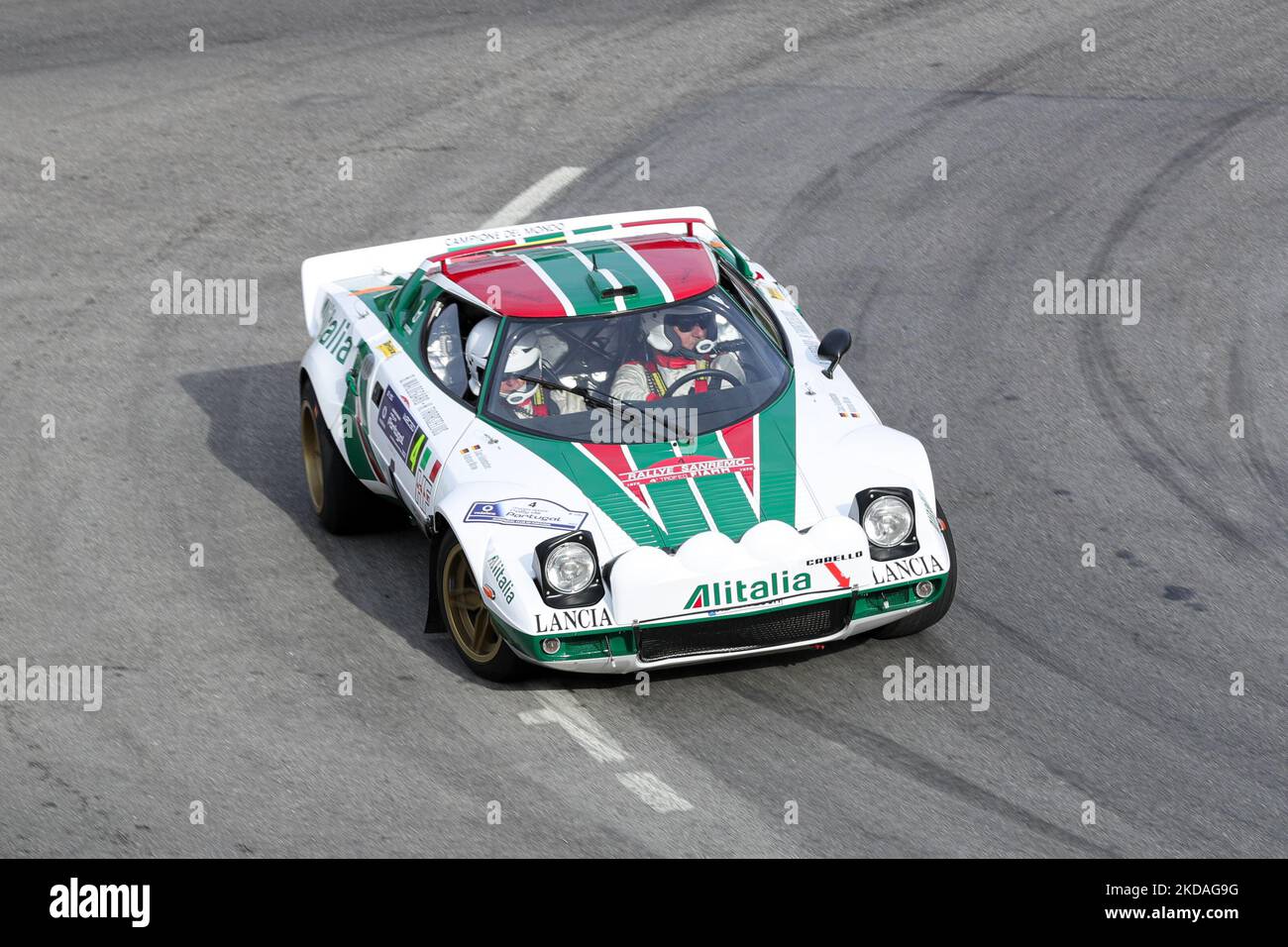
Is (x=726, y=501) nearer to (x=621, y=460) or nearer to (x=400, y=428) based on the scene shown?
(x=621, y=460)

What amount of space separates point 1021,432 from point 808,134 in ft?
Result: 17.2

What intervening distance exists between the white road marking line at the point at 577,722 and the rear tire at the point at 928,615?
136 cm

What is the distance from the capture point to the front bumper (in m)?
→ 7.46

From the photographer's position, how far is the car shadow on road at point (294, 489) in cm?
885

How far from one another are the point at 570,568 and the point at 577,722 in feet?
2.25

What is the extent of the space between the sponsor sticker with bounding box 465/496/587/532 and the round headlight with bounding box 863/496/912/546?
4.03 ft

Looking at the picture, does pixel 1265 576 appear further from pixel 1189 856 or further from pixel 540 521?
pixel 540 521

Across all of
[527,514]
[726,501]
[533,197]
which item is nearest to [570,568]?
[527,514]

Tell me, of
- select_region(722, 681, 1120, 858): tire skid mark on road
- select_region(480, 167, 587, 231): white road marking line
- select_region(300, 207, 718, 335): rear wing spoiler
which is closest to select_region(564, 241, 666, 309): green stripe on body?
select_region(300, 207, 718, 335): rear wing spoiler

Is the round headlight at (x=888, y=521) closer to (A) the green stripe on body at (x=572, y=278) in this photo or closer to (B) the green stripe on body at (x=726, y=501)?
(B) the green stripe on body at (x=726, y=501)

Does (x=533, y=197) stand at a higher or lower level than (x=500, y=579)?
higher

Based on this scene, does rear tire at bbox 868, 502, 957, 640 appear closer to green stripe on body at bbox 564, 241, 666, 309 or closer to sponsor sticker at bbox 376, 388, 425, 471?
green stripe on body at bbox 564, 241, 666, 309

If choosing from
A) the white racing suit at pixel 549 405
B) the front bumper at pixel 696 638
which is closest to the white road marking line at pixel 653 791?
the front bumper at pixel 696 638

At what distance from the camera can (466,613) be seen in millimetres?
8125
